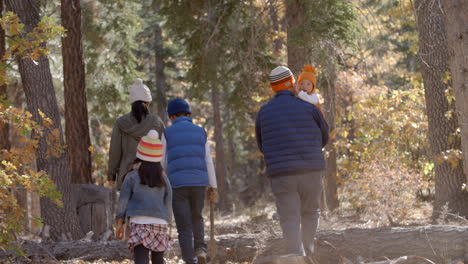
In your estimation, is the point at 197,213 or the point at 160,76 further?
the point at 160,76

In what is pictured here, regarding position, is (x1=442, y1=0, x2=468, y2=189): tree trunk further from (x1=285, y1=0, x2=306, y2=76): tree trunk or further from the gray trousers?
(x1=285, y1=0, x2=306, y2=76): tree trunk

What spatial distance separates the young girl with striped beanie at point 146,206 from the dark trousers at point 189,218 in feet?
2.24

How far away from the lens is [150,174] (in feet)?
18.5

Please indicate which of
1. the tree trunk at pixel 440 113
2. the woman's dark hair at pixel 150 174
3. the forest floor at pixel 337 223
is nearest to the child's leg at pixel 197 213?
the woman's dark hair at pixel 150 174

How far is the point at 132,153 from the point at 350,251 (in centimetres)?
293

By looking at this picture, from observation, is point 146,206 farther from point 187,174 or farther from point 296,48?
point 296,48

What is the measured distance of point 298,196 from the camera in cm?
584

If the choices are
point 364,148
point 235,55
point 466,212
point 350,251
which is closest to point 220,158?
point 364,148

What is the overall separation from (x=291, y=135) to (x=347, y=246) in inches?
82.2

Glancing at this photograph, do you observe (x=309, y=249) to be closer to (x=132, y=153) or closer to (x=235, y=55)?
(x=132, y=153)

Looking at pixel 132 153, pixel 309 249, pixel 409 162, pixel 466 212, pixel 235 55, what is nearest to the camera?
pixel 309 249

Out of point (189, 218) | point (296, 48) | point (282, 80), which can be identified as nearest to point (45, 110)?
point (189, 218)

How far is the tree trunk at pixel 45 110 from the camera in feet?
30.3

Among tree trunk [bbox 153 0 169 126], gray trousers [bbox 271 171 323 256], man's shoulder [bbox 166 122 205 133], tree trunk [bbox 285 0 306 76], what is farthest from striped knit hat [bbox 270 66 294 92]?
tree trunk [bbox 153 0 169 126]
